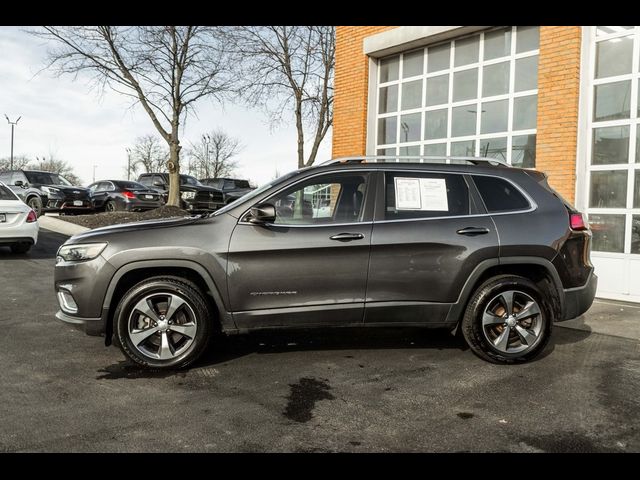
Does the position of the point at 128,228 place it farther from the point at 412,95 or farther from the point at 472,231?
the point at 412,95

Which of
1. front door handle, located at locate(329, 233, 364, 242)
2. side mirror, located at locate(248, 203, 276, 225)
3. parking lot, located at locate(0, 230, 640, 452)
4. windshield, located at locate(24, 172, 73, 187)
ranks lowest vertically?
parking lot, located at locate(0, 230, 640, 452)

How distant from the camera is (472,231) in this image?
488 cm

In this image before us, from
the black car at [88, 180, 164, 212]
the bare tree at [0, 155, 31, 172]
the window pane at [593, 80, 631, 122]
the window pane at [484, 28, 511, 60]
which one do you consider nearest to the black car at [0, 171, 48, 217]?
the black car at [88, 180, 164, 212]

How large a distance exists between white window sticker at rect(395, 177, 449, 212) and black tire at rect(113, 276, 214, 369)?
1.92m

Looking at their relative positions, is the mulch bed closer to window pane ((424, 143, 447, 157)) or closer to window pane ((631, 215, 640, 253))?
window pane ((424, 143, 447, 157))

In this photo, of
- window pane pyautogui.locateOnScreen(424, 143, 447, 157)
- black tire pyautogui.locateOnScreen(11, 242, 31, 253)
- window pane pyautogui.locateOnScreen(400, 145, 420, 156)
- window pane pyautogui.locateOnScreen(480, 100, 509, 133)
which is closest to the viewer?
window pane pyautogui.locateOnScreen(480, 100, 509, 133)

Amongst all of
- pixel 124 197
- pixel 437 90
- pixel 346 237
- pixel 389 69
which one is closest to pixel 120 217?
pixel 124 197

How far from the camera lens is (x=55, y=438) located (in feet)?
10.8

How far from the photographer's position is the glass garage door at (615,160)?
793cm

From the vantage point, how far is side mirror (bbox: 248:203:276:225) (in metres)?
4.55

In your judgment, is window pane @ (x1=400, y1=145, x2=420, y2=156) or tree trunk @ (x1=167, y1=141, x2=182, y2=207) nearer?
window pane @ (x1=400, y1=145, x2=420, y2=156)

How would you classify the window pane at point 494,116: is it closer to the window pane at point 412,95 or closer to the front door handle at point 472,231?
the window pane at point 412,95

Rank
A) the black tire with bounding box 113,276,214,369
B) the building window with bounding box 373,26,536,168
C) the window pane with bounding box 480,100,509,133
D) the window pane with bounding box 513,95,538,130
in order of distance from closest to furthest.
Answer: the black tire with bounding box 113,276,214,369
the window pane with bounding box 513,95,538,130
the building window with bounding box 373,26,536,168
the window pane with bounding box 480,100,509,133

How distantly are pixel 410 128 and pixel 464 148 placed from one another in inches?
54.8
